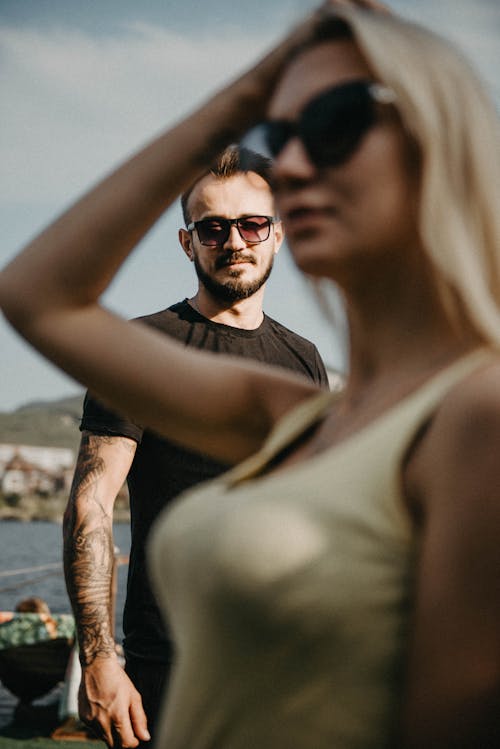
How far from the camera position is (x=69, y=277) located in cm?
166

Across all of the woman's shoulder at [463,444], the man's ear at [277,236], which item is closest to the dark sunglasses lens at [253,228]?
the man's ear at [277,236]

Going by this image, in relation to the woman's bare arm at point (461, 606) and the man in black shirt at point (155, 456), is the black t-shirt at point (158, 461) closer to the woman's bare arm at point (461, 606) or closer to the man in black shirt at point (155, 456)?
the man in black shirt at point (155, 456)

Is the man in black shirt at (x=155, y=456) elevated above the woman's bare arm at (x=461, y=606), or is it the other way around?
the woman's bare arm at (x=461, y=606)

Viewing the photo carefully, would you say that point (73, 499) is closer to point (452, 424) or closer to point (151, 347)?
point (151, 347)

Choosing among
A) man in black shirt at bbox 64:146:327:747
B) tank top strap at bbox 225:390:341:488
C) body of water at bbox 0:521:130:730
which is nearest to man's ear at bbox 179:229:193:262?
man in black shirt at bbox 64:146:327:747

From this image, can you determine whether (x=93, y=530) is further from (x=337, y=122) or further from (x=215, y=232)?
(x=337, y=122)

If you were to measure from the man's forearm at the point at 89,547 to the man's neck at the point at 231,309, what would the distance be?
0.67 metres

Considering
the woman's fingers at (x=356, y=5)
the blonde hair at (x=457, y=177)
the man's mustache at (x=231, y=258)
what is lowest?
the man's mustache at (x=231, y=258)

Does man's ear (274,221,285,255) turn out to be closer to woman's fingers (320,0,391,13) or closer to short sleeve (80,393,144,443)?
short sleeve (80,393,144,443)

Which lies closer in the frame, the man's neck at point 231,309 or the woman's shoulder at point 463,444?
the woman's shoulder at point 463,444

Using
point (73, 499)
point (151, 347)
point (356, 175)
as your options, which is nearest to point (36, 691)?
point (73, 499)

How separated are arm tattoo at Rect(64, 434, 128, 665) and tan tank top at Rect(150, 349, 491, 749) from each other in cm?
206

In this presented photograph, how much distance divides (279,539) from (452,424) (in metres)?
0.27

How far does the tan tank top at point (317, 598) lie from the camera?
1.12 metres
